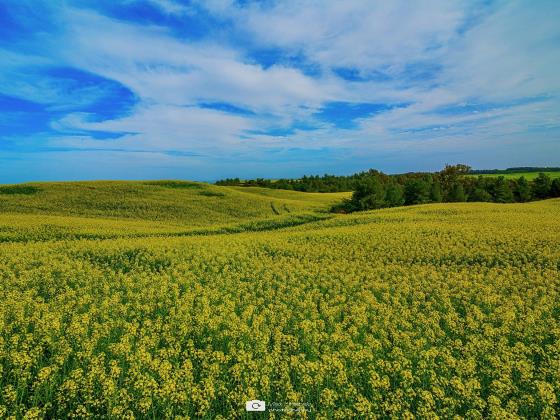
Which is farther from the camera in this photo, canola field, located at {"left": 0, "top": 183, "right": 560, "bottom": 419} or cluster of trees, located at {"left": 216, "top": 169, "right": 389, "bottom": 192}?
cluster of trees, located at {"left": 216, "top": 169, "right": 389, "bottom": 192}

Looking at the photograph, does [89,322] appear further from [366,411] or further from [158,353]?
[366,411]

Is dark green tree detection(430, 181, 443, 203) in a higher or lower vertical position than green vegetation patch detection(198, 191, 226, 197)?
lower

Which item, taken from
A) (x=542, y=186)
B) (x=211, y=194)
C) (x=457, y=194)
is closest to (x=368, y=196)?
(x=211, y=194)

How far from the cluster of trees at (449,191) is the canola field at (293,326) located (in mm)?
32614

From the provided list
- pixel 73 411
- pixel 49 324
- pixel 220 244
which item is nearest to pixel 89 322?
pixel 49 324

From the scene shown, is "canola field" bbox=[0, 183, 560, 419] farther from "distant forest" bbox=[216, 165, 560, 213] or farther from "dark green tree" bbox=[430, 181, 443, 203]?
"dark green tree" bbox=[430, 181, 443, 203]

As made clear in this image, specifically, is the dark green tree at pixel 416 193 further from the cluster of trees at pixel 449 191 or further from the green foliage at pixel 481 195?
the green foliage at pixel 481 195

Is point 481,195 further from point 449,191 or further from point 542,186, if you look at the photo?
point 542,186

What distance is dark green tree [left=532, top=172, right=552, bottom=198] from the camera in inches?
3238

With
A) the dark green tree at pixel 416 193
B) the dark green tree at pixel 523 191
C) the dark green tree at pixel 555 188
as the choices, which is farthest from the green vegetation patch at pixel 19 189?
the dark green tree at pixel 555 188

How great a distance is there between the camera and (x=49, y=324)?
9711mm

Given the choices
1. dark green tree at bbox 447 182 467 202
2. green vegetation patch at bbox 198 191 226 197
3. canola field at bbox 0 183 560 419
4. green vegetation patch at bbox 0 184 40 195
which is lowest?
canola field at bbox 0 183 560 419

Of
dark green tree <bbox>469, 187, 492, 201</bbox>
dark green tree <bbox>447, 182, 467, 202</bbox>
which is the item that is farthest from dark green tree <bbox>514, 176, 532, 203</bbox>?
dark green tree <bbox>447, 182, 467, 202</bbox>

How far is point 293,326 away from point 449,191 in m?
88.5
